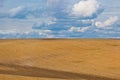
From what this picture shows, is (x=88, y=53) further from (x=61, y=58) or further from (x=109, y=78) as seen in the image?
(x=109, y=78)

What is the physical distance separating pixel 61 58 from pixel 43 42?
41.0 feet

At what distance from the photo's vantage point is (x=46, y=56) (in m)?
52.6

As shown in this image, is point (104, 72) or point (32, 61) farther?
point (32, 61)

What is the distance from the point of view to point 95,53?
55188 mm

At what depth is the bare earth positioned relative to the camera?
41562 millimetres

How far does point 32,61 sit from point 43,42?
15.1 metres

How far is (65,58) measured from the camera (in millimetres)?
51969

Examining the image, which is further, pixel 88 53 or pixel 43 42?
pixel 43 42

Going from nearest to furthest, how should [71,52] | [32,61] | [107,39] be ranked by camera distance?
[32,61] < [71,52] < [107,39]

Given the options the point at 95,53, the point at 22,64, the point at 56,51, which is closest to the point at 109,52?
the point at 95,53

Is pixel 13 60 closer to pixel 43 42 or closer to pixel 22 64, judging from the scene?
pixel 22 64

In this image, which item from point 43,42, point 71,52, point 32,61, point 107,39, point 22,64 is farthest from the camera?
point 107,39

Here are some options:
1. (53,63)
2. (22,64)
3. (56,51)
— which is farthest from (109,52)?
(22,64)

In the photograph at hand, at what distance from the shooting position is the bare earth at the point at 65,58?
41.6 meters
